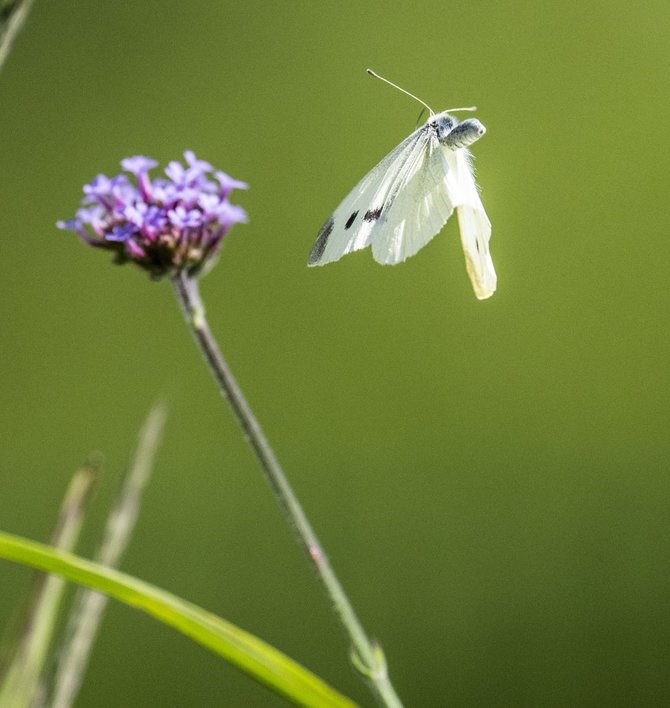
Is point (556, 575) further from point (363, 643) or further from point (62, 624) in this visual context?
point (363, 643)

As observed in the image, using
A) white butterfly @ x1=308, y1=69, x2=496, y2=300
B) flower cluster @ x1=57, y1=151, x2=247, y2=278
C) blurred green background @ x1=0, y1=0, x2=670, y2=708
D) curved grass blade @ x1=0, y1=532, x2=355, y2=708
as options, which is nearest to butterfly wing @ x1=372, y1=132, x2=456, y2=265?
white butterfly @ x1=308, y1=69, x2=496, y2=300

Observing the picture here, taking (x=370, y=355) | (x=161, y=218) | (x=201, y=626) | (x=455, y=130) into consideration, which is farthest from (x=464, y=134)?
(x=370, y=355)

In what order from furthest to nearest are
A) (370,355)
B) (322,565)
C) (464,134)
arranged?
(370,355), (464,134), (322,565)

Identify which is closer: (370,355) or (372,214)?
(372,214)

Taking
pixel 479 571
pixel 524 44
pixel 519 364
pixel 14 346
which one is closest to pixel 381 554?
pixel 479 571

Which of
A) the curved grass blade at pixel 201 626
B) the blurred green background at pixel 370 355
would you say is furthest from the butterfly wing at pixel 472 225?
the blurred green background at pixel 370 355

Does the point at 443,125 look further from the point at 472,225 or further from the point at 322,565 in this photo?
the point at 322,565
